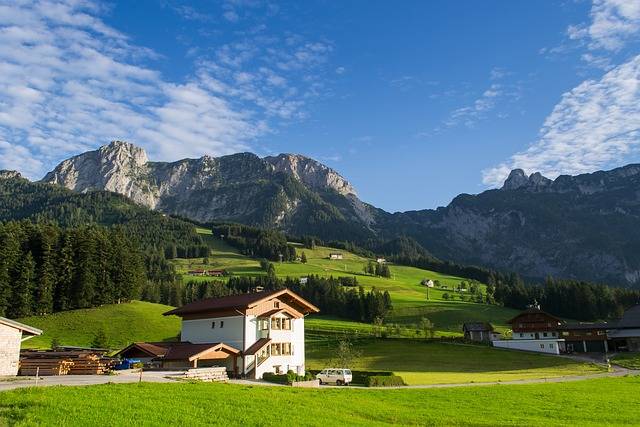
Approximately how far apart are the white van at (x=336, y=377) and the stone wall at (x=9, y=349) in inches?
1018

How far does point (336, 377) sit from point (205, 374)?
13367 mm

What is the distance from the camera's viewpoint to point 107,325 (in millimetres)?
90750

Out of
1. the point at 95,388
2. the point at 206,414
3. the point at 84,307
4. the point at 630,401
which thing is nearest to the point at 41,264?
the point at 84,307

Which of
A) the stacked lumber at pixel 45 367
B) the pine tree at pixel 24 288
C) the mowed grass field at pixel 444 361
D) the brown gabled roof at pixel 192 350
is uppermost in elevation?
the pine tree at pixel 24 288

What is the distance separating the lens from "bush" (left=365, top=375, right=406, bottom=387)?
48094 millimetres

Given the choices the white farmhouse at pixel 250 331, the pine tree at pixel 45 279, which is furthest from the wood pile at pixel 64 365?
the pine tree at pixel 45 279

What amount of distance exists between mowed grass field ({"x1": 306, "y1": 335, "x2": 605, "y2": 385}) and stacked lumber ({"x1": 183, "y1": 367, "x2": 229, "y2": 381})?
20.6m

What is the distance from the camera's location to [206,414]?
66.4 ft

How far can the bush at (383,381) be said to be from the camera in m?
48.1

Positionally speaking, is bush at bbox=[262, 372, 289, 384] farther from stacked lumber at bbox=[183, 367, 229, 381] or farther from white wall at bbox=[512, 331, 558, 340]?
white wall at bbox=[512, 331, 558, 340]

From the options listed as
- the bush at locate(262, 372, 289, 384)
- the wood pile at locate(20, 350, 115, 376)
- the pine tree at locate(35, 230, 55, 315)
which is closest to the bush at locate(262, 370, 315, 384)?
the bush at locate(262, 372, 289, 384)

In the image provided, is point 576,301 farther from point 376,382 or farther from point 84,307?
point 84,307

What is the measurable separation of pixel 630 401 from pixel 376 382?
21.2m

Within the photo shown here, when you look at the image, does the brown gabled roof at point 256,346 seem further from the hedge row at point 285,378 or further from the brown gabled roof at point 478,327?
the brown gabled roof at point 478,327
